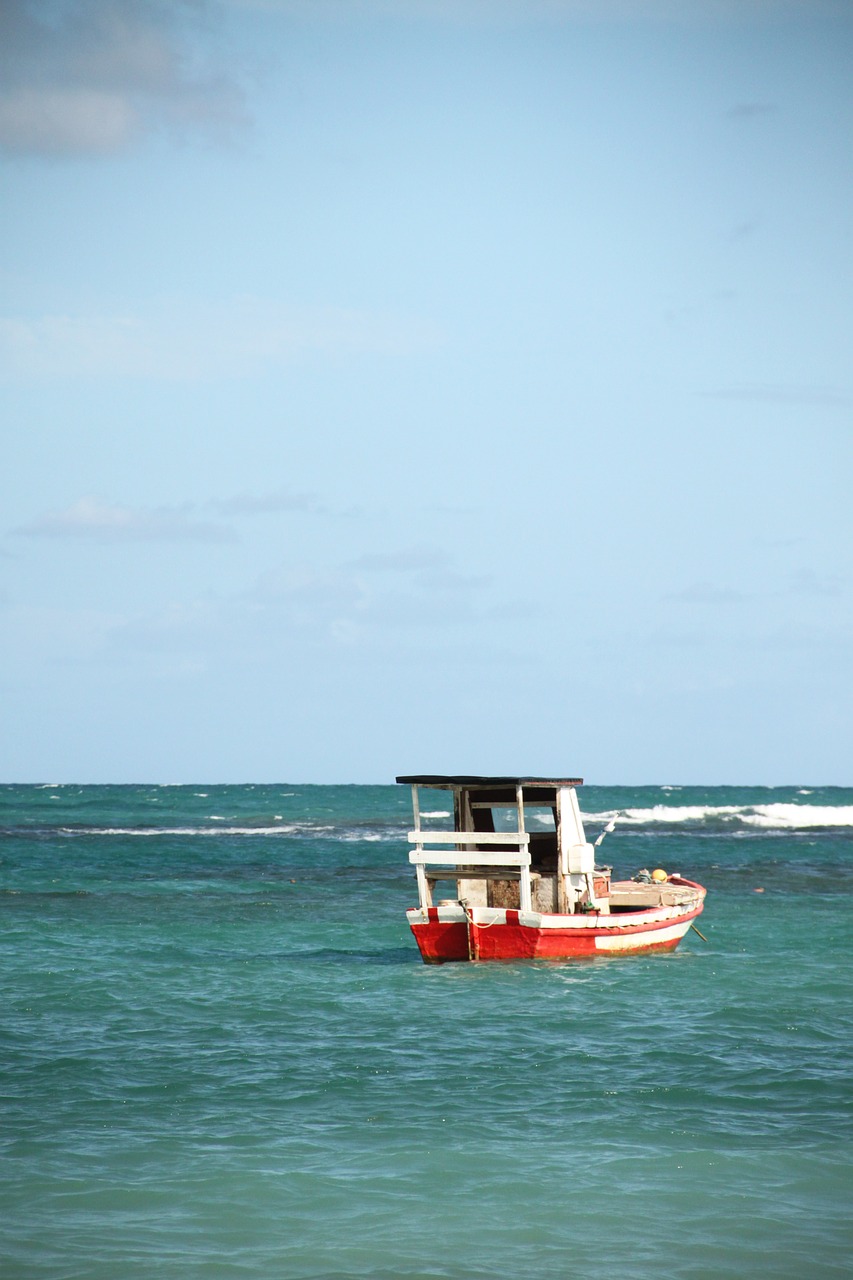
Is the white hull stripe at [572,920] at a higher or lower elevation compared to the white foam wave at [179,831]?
higher

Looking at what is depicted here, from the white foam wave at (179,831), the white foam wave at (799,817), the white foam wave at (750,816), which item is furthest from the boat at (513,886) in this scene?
the white foam wave at (799,817)

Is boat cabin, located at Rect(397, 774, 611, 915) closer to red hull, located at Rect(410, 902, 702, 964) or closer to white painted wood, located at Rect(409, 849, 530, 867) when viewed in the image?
white painted wood, located at Rect(409, 849, 530, 867)

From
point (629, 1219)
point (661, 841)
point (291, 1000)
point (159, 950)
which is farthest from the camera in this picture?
point (661, 841)

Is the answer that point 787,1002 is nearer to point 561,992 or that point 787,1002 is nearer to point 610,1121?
point 561,992

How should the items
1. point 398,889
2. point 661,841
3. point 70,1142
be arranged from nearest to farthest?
point 70,1142, point 398,889, point 661,841

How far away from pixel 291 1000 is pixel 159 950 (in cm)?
653

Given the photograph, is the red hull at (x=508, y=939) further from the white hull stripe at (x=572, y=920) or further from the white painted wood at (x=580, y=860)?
the white painted wood at (x=580, y=860)

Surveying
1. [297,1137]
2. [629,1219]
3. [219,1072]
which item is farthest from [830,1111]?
[219,1072]

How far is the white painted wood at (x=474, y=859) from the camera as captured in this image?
2400cm

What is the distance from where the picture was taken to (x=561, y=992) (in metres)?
22.4

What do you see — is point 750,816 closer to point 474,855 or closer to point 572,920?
point 572,920

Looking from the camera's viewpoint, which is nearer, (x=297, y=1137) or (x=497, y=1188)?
(x=497, y=1188)

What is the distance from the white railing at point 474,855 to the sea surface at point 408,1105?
1562mm

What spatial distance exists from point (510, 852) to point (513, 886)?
2.54 ft
